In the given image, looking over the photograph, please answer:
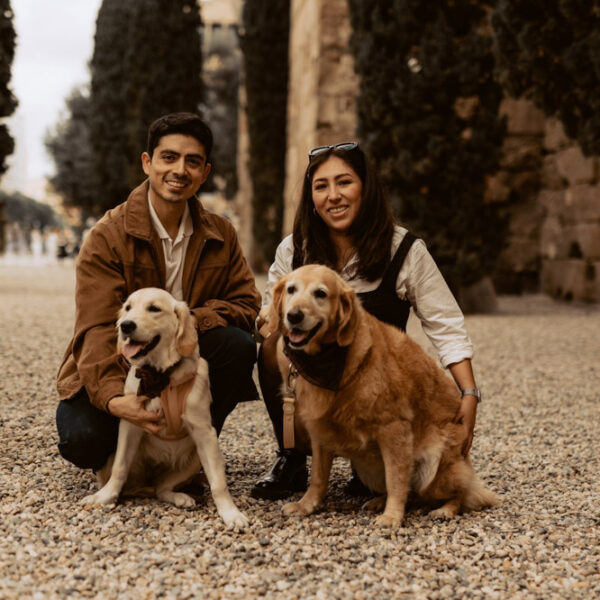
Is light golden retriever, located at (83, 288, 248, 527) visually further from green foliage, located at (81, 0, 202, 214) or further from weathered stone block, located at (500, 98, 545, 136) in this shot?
green foliage, located at (81, 0, 202, 214)

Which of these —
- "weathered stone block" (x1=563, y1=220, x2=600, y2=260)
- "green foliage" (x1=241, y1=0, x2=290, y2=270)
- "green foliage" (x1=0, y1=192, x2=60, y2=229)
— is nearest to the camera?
"weathered stone block" (x1=563, y1=220, x2=600, y2=260)

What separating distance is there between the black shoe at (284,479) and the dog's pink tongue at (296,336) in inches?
36.0

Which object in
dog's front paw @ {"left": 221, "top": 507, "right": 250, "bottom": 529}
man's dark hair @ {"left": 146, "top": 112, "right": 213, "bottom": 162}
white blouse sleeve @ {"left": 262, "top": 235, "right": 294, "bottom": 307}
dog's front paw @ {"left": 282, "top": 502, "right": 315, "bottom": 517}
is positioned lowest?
dog's front paw @ {"left": 282, "top": 502, "right": 315, "bottom": 517}

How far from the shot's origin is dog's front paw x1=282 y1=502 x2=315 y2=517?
3.10m

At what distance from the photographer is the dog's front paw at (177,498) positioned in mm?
3123

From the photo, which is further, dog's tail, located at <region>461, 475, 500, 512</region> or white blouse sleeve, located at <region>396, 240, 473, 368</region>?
white blouse sleeve, located at <region>396, 240, 473, 368</region>

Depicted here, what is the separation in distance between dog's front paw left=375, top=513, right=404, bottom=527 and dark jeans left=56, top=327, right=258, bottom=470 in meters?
0.91

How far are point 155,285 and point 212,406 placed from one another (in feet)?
2.06

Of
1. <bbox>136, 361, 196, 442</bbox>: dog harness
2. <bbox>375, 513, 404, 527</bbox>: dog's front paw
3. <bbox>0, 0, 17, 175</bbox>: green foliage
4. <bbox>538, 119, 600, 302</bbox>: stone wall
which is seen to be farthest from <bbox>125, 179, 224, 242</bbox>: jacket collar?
<bbox>0, 0, 17, 175</bbox>: green foliage

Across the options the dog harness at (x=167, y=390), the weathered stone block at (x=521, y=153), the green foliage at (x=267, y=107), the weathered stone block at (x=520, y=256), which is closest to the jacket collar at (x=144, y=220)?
the dog harness at (x=167, y=390)

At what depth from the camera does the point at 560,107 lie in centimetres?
772

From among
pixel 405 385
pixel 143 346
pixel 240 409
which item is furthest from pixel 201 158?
pixel 240 409

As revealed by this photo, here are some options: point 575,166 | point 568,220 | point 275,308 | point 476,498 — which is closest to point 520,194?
point 568,220

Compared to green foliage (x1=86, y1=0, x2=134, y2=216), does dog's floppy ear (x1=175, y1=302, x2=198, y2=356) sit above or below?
below
